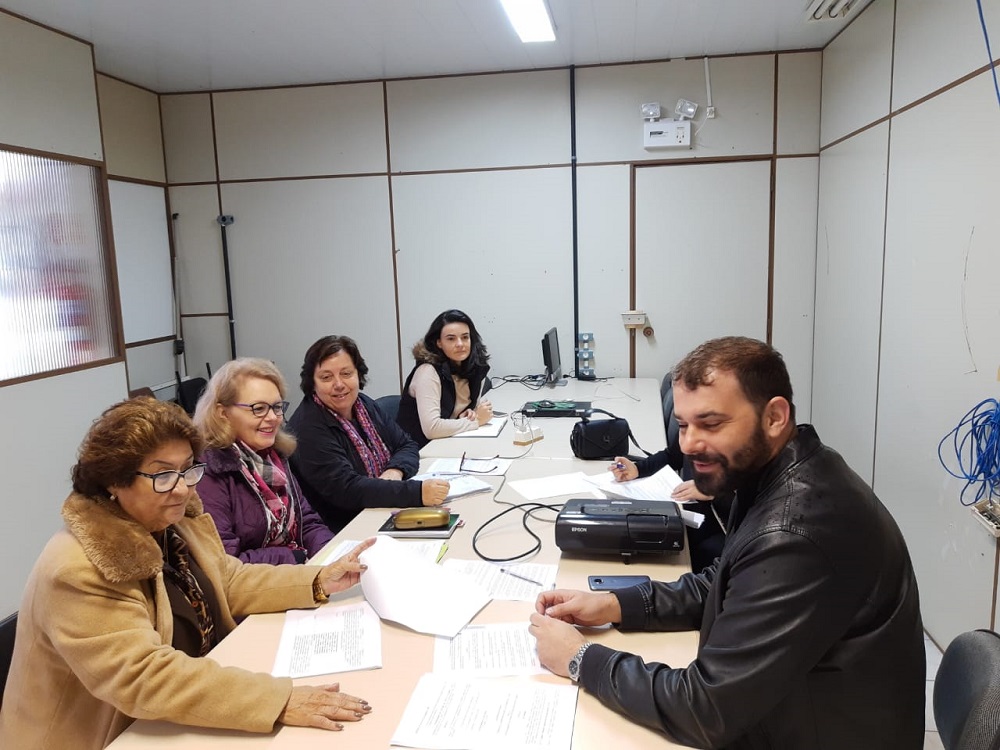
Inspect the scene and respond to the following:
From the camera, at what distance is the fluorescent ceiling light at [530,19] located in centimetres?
320

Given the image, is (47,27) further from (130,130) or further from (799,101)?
(799,101)

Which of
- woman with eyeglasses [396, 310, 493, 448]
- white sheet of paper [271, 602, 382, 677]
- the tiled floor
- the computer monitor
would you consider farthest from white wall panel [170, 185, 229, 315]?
the tiled floor

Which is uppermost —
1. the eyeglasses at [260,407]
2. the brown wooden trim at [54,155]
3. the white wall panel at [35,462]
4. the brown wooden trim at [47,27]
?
the brown wooden trim at [47,27]

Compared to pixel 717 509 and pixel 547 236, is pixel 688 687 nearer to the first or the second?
pixel 717 509

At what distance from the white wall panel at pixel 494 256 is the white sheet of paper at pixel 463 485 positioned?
2.38 m

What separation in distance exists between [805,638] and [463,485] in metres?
1.49

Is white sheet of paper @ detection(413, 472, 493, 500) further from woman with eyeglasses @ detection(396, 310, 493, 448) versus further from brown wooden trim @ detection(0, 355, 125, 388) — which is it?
brown wooden trim @ detection(0, 355, 125, 388)

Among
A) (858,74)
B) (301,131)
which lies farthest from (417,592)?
(301,131)

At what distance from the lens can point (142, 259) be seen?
470 cm

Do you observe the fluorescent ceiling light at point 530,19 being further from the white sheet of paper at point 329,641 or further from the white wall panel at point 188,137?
the white sheet of paper at point 329,641

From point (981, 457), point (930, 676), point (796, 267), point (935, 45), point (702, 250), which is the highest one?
point (935, 45)

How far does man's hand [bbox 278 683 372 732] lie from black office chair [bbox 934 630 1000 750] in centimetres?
97

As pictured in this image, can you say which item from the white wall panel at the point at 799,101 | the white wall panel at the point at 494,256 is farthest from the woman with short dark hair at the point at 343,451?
the white wall panel at the point at 799,101

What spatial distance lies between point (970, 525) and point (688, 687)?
193 centimetres
